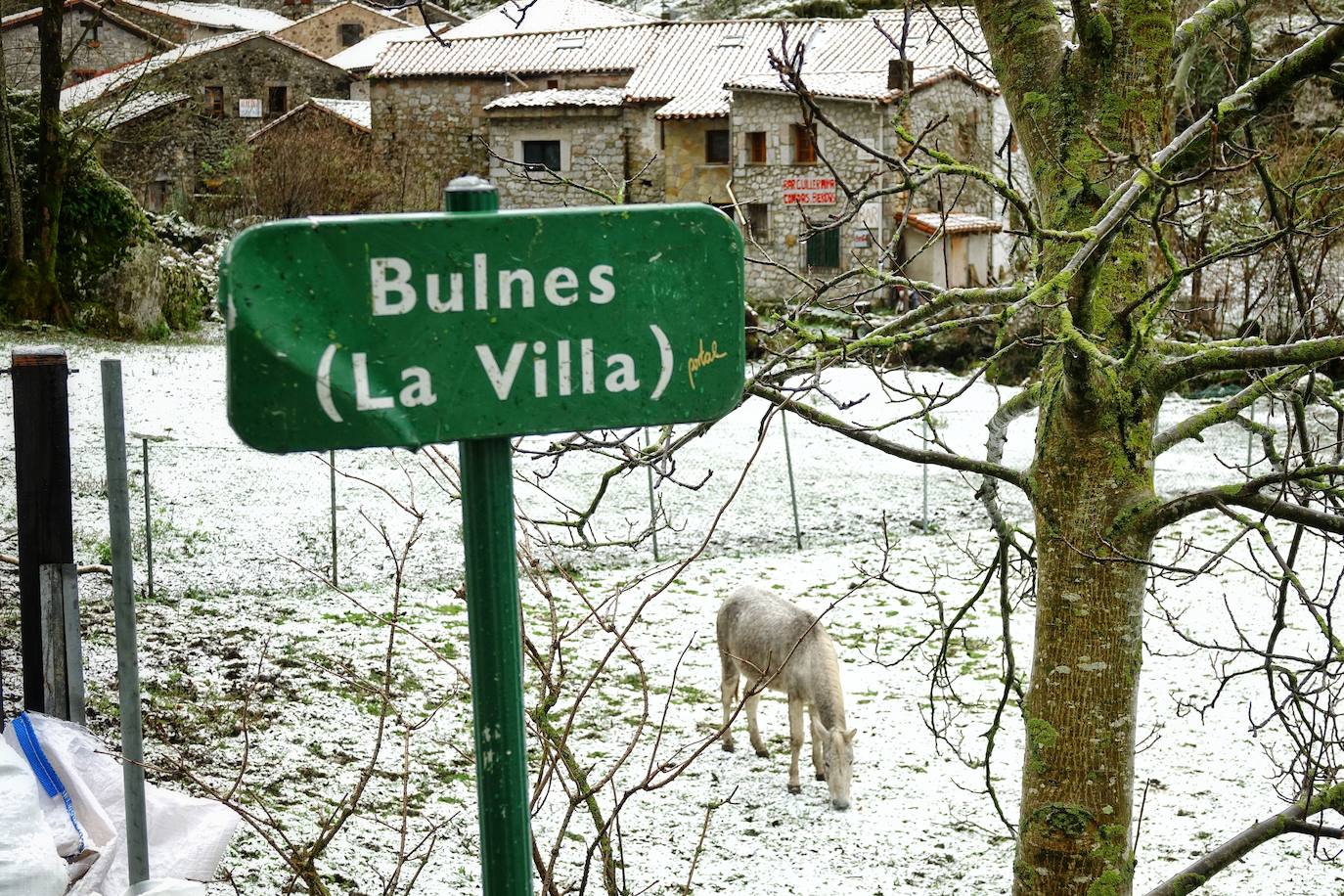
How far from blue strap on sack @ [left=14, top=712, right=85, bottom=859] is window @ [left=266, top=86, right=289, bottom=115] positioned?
38075mm

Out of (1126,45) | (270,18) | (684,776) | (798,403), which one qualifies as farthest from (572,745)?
(270,18)

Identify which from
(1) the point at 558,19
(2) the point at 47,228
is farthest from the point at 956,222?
(1) the point at 558,19

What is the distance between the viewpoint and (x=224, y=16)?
165 ft

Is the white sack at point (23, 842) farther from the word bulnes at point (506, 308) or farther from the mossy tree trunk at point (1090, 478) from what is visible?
the mossy tree trunk at point (1090, 478)

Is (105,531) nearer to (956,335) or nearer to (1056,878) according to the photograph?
(1056,878)

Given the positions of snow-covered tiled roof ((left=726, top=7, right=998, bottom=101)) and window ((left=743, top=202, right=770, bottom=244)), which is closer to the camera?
snow-covered tiled roof ((left=726, top=7, right=998, bottom=101))

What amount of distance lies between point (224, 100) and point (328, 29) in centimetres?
1114

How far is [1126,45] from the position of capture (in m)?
4.89

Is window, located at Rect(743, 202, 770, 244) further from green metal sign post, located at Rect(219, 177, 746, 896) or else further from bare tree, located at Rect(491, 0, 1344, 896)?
green metal sign post, located at Rect(219, 177, 746, 896)

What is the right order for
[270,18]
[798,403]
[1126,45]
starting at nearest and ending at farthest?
[798,403]
[1126,45]
[270,18]

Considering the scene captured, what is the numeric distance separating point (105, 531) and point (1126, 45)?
8.56 meters

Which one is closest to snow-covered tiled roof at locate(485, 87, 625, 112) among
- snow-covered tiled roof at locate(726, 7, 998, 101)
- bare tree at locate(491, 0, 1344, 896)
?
snow-covered tiled roof at locate(726, 7, 998, 101)
